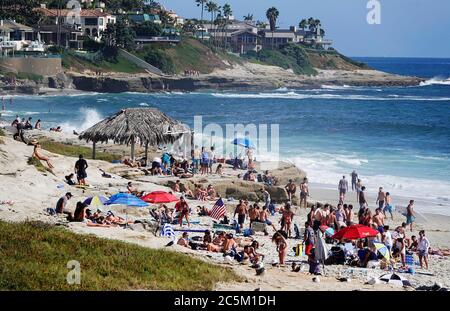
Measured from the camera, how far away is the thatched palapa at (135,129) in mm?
25656

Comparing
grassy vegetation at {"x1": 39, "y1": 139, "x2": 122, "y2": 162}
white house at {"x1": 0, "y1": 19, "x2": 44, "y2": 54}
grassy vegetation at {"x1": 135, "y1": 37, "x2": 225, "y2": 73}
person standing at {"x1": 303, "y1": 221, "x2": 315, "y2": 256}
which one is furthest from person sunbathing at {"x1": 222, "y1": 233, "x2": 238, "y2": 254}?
grassy vegetation at {"x1": 135, "y1": 37, "x2": 225, "y2": 73}

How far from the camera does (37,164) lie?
69.2 ft

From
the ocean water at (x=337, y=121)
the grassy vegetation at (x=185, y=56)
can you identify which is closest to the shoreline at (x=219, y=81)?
the grassy vegetation at (x=185, y=56)

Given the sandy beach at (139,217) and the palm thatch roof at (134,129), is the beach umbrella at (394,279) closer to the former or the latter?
the sandy beach at (139,217)

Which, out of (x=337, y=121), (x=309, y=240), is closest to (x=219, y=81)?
(x=337, y=121)

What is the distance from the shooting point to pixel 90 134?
1020 inches

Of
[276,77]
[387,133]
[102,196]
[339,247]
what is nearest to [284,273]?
[339,247]

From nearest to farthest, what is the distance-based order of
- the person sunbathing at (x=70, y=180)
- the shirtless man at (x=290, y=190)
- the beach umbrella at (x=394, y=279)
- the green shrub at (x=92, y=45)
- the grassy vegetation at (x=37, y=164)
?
1. the beach umbrella at (x=394, y=279)
2. the person sunbathing at (x=70, y=180)
3. the grassy vegetation at (x=37, y=164)
4. the shirtless man at (x=290, y=190)
5. the green shrub at (x=92, y=45)

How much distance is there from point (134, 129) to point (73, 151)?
443cm

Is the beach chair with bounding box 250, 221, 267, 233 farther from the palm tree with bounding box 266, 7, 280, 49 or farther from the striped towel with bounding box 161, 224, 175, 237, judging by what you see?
the palm tree with bounding box 266, 7, 280, 49

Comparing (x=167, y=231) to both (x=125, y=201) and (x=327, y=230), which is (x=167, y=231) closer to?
(x=125, y=201)

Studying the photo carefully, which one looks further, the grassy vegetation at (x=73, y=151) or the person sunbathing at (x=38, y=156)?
the grassy vegetation at (x=73, y=151)

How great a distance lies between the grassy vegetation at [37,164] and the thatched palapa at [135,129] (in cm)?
461
